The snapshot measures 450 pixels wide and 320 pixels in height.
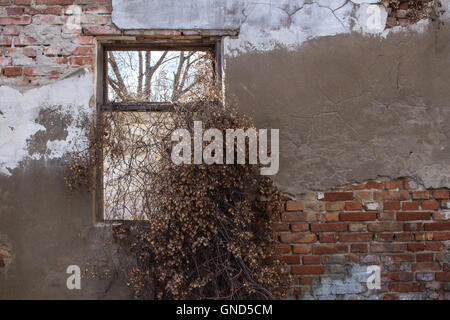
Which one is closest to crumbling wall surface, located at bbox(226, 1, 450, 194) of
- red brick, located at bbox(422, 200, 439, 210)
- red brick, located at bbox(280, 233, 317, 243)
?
red brick, located at bbox(422, 200, 439, 210)

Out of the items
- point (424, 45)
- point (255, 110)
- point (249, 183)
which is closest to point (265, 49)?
point (255, 110)

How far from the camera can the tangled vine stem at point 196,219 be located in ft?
7.95

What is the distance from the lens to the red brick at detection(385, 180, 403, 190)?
2.94 meters

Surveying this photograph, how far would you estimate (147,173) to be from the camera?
2691mm

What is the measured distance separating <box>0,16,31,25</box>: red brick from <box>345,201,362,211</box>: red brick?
9.61 ft

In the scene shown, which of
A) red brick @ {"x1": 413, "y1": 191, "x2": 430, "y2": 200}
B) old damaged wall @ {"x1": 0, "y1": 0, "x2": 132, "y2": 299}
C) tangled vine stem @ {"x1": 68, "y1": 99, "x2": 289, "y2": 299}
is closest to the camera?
tangled vine stem @ {"x1": 68, "y1": 99, "x2": 289, "y2": 299}

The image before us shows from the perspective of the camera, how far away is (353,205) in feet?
9.61

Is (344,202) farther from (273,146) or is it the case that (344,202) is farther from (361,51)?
(361,51)

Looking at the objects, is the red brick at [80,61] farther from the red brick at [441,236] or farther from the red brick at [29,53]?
the red brick at [441,236]

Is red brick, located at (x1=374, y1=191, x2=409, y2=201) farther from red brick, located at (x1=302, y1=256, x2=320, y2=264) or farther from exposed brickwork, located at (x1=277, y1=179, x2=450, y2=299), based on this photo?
red brick, located at (x1=302, y1=256, x2=320, y2=264)

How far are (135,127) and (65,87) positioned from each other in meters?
0.65

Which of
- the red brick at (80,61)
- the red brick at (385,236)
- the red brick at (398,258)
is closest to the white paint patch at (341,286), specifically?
the red brick at (398,258)

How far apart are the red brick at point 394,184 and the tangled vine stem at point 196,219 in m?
0.91

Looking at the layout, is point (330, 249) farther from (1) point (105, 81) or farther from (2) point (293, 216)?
(1) point (105, 81)
